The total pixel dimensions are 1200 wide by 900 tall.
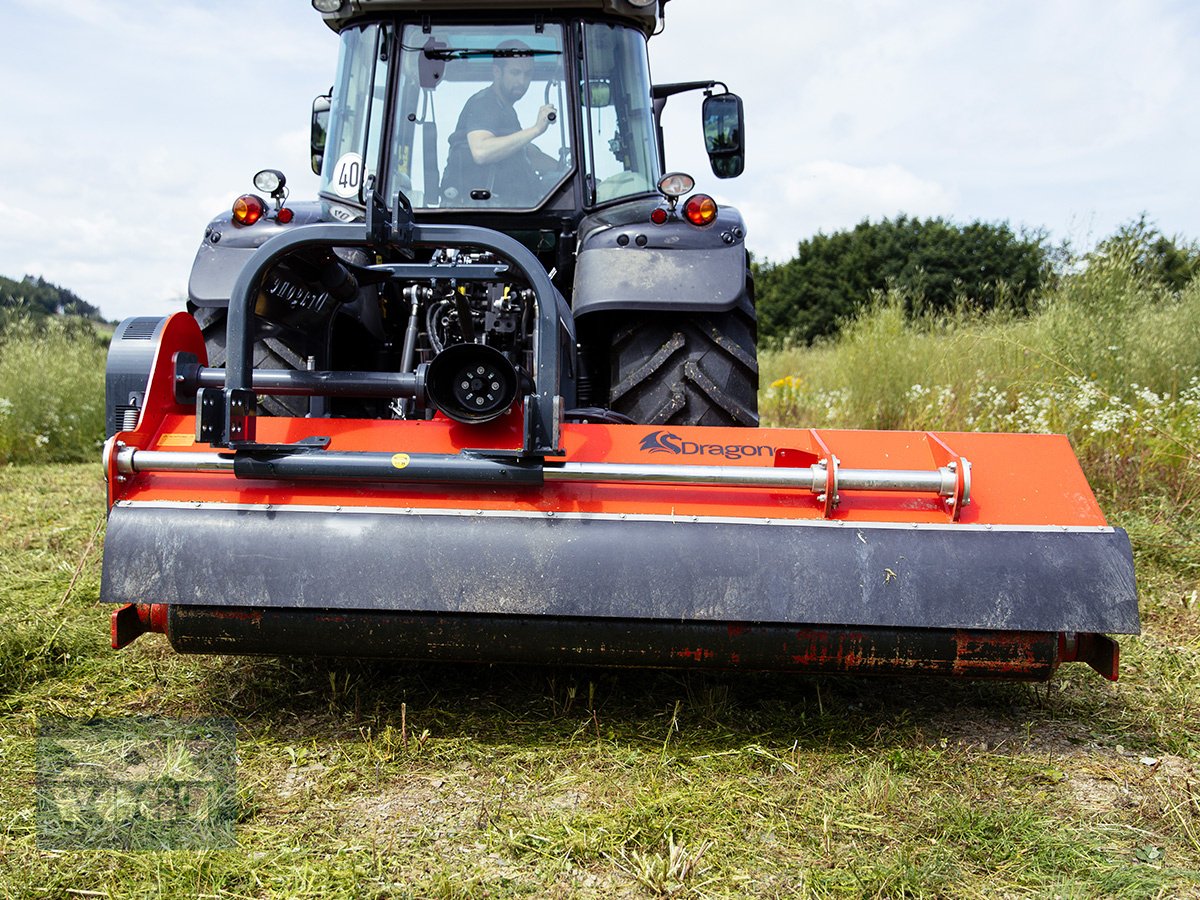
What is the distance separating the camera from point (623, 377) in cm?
358

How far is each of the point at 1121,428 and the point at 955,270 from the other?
21.5 metres

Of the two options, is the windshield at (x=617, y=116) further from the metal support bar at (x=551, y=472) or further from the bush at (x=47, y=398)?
the bush at (x=47, y=398)

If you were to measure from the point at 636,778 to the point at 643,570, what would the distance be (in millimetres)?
478

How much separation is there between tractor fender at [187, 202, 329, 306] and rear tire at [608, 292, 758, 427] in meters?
1.29

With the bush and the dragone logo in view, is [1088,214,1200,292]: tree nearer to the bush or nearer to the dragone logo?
the dragone logo

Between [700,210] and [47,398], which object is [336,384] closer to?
[700,210]

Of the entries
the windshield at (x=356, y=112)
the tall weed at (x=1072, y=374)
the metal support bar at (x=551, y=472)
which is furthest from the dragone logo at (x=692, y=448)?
the tall weed at (x=1072, y=374)

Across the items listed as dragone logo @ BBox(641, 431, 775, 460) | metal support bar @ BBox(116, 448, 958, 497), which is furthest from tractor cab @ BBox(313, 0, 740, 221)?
metal support bar @ BBox(116, 448, 958, 497)

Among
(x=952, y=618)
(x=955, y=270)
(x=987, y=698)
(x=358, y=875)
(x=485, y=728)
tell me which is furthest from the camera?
(x=955, y=270)

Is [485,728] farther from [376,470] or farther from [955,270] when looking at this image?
[955,270]

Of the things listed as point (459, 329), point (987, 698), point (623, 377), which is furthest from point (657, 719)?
point (459, 329)

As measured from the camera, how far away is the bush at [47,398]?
27.9ft

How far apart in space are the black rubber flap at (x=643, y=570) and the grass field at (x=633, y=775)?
357mm

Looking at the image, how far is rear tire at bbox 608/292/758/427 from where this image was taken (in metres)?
3.52
